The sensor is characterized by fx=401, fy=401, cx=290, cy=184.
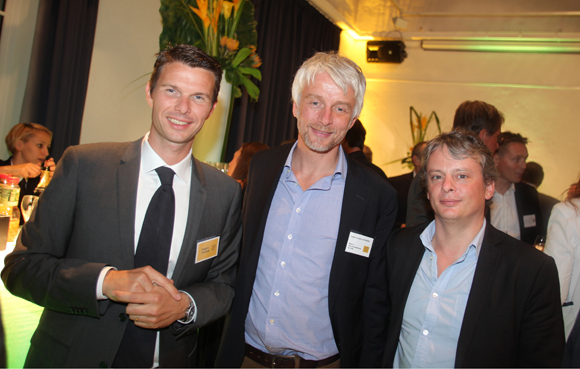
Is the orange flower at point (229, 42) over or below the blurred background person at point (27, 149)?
over

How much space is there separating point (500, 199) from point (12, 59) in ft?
14.2

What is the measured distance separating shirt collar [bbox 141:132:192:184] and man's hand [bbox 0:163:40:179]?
2384 mm

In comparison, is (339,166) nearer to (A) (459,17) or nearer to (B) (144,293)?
(B) (144,293)

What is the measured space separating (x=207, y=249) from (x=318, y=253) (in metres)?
0.47

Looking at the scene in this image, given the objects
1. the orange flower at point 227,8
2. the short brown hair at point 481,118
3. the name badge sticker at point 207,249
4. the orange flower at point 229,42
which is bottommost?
the name badge sticker at point 207,249

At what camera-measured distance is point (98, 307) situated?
1.29 m

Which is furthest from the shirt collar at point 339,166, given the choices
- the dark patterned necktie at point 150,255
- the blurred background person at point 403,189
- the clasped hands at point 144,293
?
the blurred background person at point 403,189

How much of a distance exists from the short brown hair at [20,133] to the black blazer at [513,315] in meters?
3.53

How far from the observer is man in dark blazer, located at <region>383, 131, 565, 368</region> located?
59.8 inches

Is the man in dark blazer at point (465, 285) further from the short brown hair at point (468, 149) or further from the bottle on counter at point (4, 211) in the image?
the bottle on counter at point (4, 211)

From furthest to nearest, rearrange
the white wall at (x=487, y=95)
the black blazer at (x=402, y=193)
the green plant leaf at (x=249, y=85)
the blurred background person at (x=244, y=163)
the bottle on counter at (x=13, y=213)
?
1. the white wall at (x=487, y=95)
2. the black blazer at (x=402, y=193)
3. the green plant leaf at (x=249, y=85)
4. the blurred background person at (x=244, y=163)
5. the bottle on counter at (x=13, y=213)

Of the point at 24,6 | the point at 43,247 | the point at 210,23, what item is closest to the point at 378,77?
the point at 210,23

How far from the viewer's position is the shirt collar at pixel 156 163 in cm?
147

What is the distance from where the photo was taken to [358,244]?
171 centimetres
